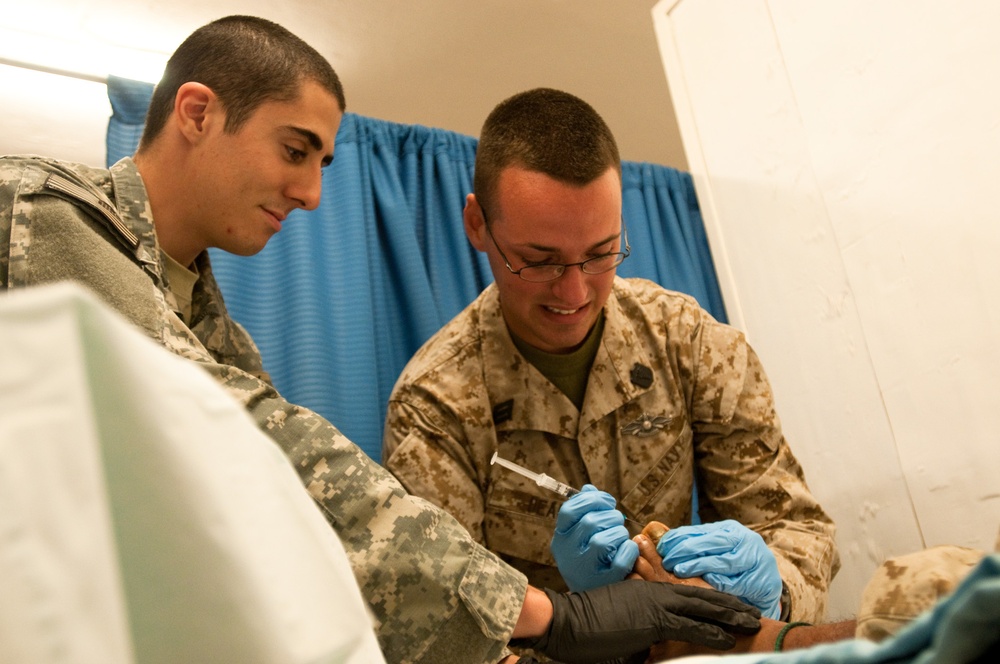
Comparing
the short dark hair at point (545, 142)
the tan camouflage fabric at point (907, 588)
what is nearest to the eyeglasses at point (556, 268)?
the short dark hair at point (545, 142)

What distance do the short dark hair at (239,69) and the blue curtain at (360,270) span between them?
1.83 feet

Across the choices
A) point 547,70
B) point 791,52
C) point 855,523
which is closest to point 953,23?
point 791,52

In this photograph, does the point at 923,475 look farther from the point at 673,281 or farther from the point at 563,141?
the point at 673,281

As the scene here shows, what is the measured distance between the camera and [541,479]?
161 centimetres

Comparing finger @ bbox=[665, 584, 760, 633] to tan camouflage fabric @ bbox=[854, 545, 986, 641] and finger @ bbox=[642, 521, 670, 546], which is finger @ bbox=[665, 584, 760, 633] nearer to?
finger @ bbox=[642, 521, 670, 546]

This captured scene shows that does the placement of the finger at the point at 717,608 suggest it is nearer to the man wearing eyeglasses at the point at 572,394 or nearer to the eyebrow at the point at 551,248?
the man wearing eyeglasses at the point at 572,394

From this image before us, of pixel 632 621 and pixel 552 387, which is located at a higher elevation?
pixel 552 387

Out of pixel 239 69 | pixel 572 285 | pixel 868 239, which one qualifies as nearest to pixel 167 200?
pixel 239 69

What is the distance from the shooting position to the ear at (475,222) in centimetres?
186

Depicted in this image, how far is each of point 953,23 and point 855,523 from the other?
1025 millimetres

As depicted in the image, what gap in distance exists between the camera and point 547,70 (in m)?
2.66

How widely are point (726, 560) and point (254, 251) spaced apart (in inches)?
40.5

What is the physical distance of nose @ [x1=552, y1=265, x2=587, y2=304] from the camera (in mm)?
1658

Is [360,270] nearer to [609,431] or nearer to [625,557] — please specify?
[609,431]
